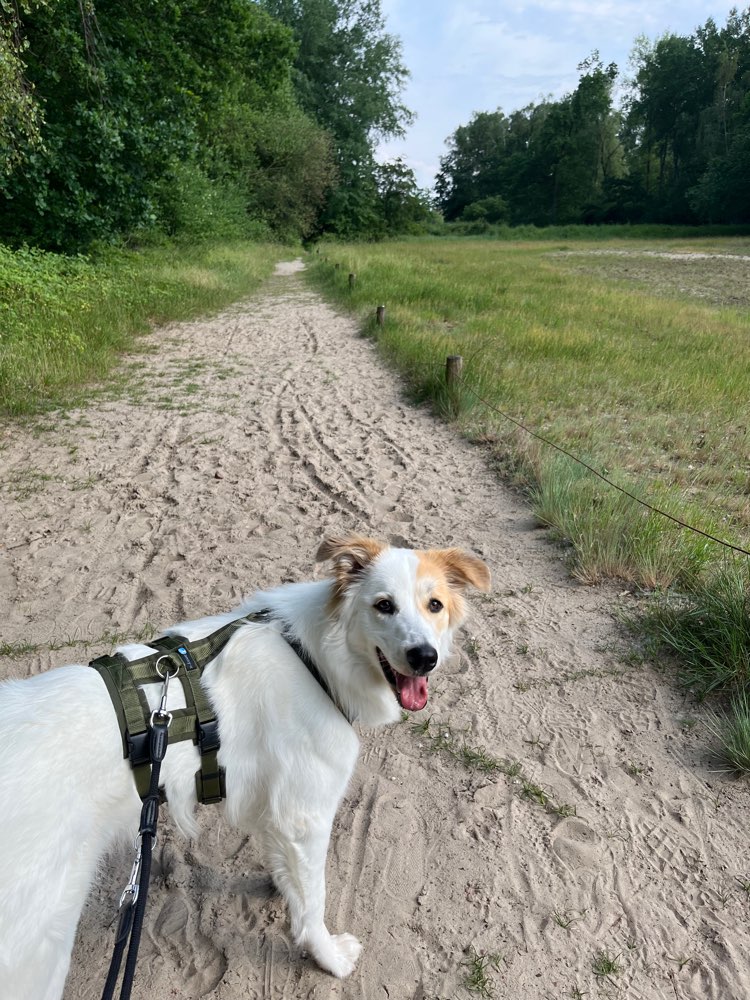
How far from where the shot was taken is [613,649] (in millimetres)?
3982

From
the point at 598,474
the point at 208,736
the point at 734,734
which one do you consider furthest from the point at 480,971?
the point at 598,474

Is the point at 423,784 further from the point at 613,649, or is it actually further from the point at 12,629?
the point at 12,629

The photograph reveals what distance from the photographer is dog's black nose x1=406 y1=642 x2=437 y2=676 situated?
7.17 ft

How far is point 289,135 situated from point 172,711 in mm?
47421

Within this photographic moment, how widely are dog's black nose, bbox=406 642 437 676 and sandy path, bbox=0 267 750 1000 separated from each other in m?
1.10

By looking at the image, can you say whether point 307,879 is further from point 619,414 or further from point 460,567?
point 619,414

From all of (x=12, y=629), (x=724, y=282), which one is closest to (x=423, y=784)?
(x=12, y=629)

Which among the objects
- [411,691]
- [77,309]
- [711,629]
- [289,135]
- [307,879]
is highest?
[289,135]

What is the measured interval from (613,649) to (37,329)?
30.3 ft

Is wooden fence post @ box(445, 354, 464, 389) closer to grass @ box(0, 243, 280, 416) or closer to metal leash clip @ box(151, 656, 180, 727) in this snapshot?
grass @ box(0, 243, 280, 416)

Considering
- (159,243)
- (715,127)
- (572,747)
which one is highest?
(715,127)

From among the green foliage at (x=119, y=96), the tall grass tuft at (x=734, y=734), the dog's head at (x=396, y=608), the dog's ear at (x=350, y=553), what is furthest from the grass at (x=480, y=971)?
the green foliage at (x=119, y=96)

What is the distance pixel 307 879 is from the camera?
2.21 meters

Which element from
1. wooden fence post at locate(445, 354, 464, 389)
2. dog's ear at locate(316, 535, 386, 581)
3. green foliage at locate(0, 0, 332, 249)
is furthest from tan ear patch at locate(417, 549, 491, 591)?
green foliage at locate(0, 0, 332, 249)
